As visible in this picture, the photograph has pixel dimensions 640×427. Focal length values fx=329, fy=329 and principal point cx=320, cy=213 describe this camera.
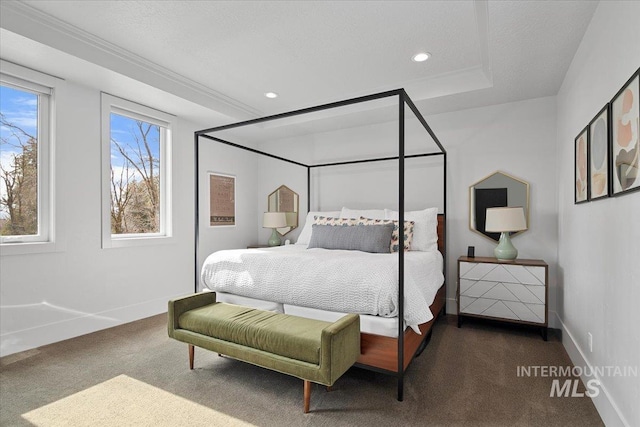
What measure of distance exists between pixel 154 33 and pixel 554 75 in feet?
10.9

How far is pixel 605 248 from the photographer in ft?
5.93

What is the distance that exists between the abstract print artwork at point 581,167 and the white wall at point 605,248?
0.24 ft

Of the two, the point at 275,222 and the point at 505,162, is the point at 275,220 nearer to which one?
the point at 275,222

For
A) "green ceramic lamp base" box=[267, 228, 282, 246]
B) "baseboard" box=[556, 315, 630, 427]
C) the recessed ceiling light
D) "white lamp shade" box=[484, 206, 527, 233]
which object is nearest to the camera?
"baseboard" box=[556, 315, 630, 427]

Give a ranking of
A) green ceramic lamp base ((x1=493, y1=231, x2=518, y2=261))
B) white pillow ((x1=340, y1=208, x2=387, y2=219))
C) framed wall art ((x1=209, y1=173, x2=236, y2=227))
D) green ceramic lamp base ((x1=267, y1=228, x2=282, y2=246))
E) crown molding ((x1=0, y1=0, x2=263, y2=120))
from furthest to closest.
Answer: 1. green ceramic lamp base ((x1=267, y1=228, x2=282, y2=246))
2. framed wall art ((x1=209, y1=173, x2=236, y2=227))
3. white pillow ((x1=340, y1=208, x2=387, y2=219))
4. green ceramic lamp base ((x1=493, y1=231, x2=518, y2=261))
5. crown molding ((x1=0, y1=0, x2=263, y2=120))

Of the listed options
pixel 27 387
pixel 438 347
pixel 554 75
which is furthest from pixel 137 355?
pixel 554 75

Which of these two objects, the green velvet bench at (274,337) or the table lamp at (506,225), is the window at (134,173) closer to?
the green velvet bench at (274,337)

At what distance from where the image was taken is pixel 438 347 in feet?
9.15

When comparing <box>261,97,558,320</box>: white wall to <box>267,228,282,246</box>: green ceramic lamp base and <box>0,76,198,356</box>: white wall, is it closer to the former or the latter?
<box>267,228,282,246</box>: green ceramic lamp base

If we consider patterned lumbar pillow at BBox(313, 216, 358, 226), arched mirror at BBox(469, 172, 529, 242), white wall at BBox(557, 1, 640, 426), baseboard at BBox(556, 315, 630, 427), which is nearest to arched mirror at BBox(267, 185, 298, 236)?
patterned lumbar pillow at BBox(313, 216, 358, 226)

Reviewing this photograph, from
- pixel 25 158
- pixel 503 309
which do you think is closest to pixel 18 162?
pixel 25 158

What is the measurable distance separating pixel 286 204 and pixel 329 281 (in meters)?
2.94

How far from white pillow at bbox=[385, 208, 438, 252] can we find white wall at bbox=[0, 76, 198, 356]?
2900 millimetres

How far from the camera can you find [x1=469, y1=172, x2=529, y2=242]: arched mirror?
3490 mm
